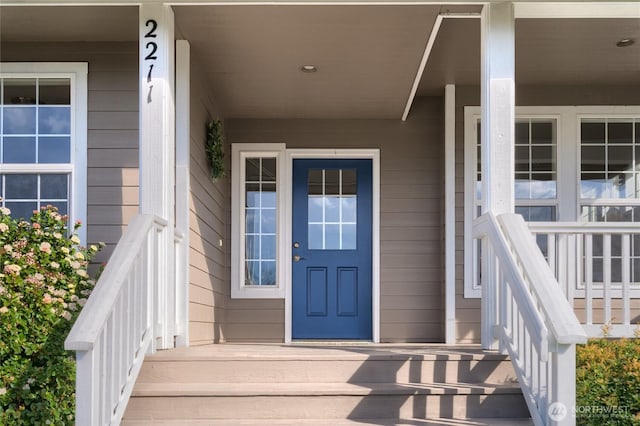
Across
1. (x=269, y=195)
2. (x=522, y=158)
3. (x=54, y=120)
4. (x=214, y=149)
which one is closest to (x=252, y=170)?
(x=269, y=195)

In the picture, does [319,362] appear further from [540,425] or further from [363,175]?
[363,175]

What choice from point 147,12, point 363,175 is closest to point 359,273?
point 363,175

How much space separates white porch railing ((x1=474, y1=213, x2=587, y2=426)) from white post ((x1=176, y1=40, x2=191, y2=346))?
6.53 feet

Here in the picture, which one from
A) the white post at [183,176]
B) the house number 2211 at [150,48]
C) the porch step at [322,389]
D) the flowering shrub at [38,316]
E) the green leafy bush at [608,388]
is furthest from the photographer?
the white post at [183,176]

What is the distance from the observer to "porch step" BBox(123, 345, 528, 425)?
11.8 feet

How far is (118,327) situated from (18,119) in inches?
103

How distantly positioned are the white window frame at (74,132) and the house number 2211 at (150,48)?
1.15 meters

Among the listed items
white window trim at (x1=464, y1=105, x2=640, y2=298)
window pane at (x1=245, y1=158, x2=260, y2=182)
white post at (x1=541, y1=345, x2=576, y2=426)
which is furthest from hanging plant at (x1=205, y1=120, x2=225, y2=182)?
white post at (x1=541, y1=345, x2=576, y2=426)

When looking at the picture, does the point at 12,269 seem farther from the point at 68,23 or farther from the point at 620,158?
the point at 620,158

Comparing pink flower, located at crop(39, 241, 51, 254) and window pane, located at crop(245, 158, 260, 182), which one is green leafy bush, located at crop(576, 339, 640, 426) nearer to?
pink flower, located at crop(39, 241, 51, 254)

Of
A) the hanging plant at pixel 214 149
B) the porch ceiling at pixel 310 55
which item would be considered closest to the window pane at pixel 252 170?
the porch ceiling at pixel 310 55

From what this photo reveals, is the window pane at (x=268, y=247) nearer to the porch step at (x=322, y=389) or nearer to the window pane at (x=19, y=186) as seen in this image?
the window pane at (x=19, y=186)

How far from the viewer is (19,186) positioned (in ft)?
16.8

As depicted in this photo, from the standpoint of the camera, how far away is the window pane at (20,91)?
5.17m
